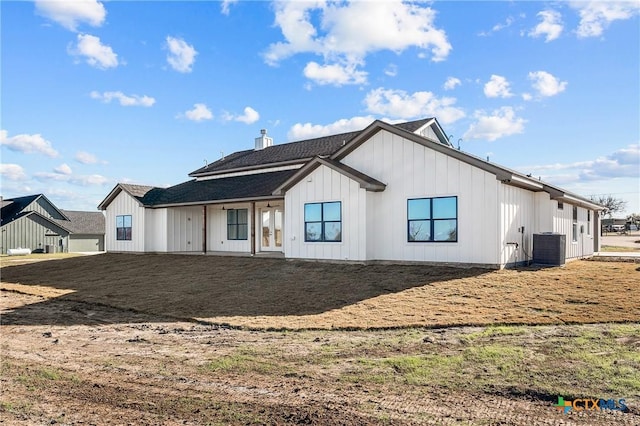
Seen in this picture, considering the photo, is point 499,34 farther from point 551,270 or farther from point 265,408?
point 265,408

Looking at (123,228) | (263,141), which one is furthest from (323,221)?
(123,228)

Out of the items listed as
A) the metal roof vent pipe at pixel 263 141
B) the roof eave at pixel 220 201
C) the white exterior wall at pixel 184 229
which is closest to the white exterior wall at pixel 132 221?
the roof eave at pixel 220 201

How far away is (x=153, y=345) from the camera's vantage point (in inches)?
308

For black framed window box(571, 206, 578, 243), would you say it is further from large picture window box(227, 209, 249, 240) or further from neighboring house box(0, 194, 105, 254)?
neighboring house box(0, 194, 105, 254)

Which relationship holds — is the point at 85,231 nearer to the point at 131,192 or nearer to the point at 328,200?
the point at 131,192

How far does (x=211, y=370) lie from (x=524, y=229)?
12.2m

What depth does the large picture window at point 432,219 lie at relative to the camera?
14.3 m

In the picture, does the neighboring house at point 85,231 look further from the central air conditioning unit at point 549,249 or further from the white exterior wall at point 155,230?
the central air conditioning unit at point 549,249

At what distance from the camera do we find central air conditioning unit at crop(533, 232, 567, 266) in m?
14.4

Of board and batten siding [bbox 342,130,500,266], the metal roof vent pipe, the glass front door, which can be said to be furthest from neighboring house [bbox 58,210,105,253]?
board and batten siding [bbox 342,130,500,266]

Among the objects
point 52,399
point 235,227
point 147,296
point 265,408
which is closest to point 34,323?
point 147,296

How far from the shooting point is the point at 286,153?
2475cm

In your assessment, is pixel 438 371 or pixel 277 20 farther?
pixel 277 20

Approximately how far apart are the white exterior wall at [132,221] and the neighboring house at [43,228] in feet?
66.9
